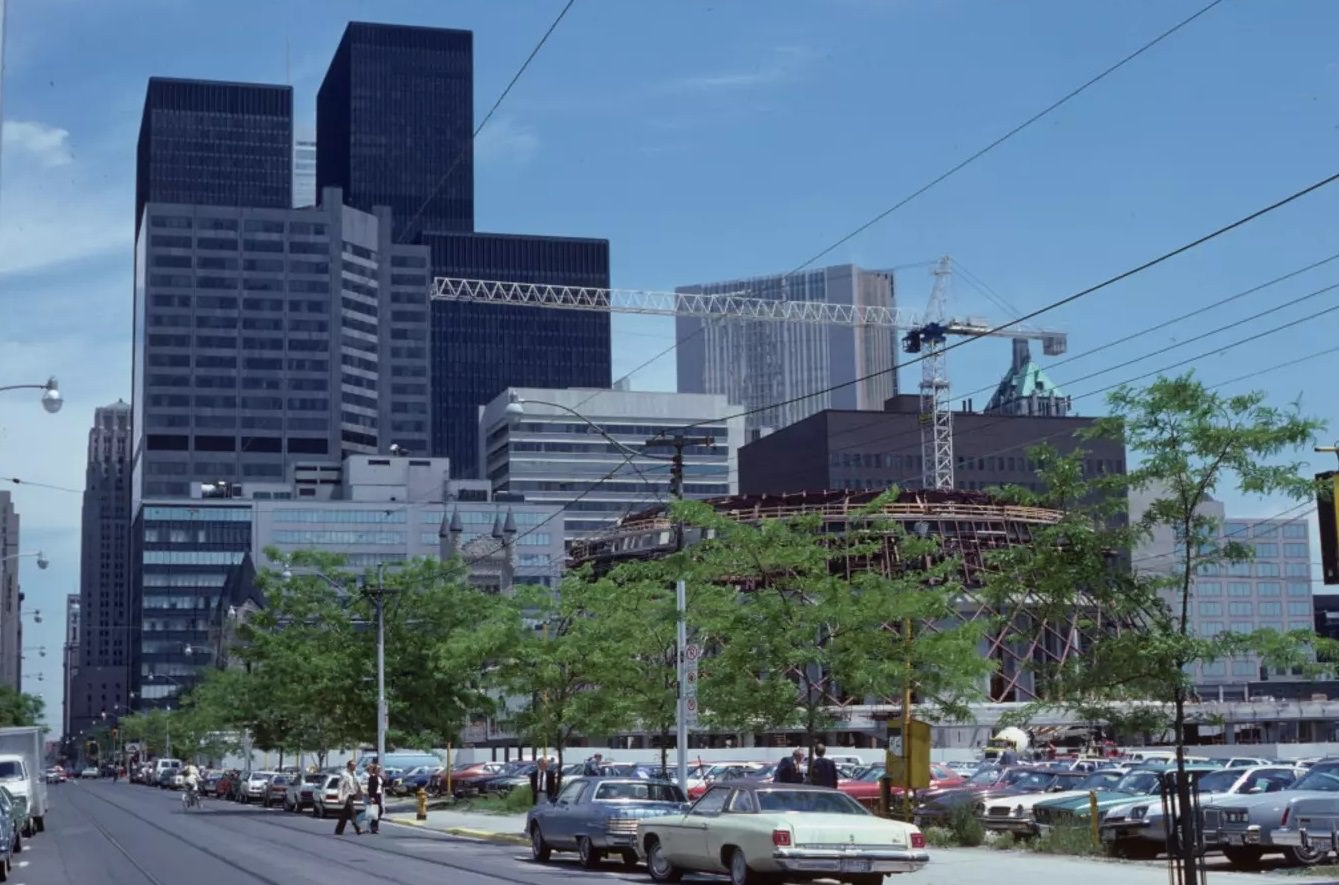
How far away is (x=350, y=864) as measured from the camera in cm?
3036

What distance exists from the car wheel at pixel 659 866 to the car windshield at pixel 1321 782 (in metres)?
10.4

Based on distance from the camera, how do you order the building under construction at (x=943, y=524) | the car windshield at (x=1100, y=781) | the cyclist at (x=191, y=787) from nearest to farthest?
the car windshield at (x=1100, y=781) → the cyclist at (x=191, y=787) → the building under construction at (x=943, y=524)

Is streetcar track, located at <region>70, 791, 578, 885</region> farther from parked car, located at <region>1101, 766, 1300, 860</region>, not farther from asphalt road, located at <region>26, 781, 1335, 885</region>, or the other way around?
parked car, located at <region>1101, 766, 1300, 860</region>

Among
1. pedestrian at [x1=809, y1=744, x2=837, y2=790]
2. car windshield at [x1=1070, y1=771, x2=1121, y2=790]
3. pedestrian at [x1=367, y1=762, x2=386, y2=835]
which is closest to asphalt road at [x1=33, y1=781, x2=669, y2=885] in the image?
pedestrian at [x1=367, y1=762, x2=386, y2=835]

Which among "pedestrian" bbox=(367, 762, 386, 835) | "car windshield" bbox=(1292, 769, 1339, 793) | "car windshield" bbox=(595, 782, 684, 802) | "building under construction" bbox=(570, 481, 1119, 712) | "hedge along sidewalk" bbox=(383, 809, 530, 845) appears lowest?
"hedge along sidewalk" bbox=(383, 809, 530, 845)

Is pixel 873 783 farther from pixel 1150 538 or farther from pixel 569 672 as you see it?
pixel 1150 538

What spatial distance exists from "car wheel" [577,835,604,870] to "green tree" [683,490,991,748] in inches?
198

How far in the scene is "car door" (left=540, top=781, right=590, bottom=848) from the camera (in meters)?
31.3

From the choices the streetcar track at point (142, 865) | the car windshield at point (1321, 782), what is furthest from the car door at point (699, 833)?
the car windshield at point (1321, 782)

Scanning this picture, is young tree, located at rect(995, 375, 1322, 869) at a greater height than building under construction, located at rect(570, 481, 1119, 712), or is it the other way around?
building under construction, located at rect(570, 481, 1119, 712)

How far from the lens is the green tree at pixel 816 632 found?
33438 millimetres

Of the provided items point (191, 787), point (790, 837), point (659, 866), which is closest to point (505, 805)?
point (191, 787)

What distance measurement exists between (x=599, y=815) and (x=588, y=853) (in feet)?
2.42

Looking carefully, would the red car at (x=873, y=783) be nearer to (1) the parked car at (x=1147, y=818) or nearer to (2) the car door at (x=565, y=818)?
(1) the parked car at (x=1147, y=818)
